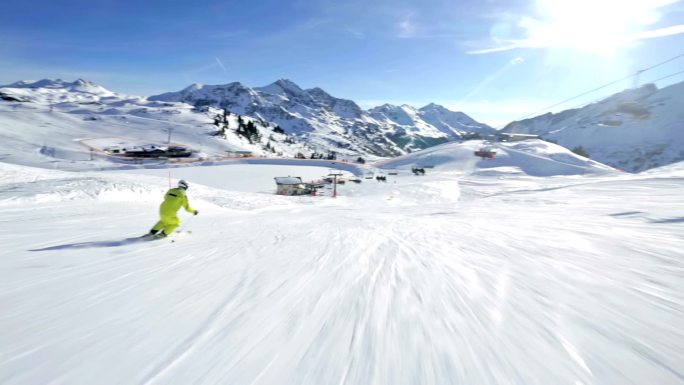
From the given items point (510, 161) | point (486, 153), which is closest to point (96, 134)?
point (486, 153)

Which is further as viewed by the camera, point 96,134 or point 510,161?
point 96,134

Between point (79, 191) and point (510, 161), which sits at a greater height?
point (510, 161)

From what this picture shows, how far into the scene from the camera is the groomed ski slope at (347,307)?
Result: 9.46 ft

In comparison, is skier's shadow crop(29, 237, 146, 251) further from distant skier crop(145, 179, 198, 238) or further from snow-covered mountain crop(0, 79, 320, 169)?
snow-covered mountain crop(0, 79, 320, 169)

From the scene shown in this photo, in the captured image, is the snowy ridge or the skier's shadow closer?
the skier's shadow

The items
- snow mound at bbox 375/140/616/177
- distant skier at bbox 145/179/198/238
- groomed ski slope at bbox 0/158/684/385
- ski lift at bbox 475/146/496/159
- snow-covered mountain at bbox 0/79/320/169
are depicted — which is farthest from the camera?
ski lift at bbox 475/146/496/159

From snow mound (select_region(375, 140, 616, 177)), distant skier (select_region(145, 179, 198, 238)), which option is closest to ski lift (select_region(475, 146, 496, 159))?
snow mound (select_region(375, 140, 616, 177))

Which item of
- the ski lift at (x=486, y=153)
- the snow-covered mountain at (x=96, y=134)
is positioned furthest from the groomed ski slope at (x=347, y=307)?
the ski lift at (x=486, y=153)

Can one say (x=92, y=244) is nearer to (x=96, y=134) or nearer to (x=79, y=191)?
(x=79, y=191)

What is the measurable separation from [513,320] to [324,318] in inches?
93.3

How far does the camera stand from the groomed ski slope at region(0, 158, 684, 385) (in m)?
2.88

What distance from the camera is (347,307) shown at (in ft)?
13.8

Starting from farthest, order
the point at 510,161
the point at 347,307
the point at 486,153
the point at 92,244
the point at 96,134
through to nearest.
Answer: the point at 96,134 → the point at 486,153 → the point at 510,161 → the point at 92,244 → the point at 347,307

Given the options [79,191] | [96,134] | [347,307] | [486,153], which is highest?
[96,134]
